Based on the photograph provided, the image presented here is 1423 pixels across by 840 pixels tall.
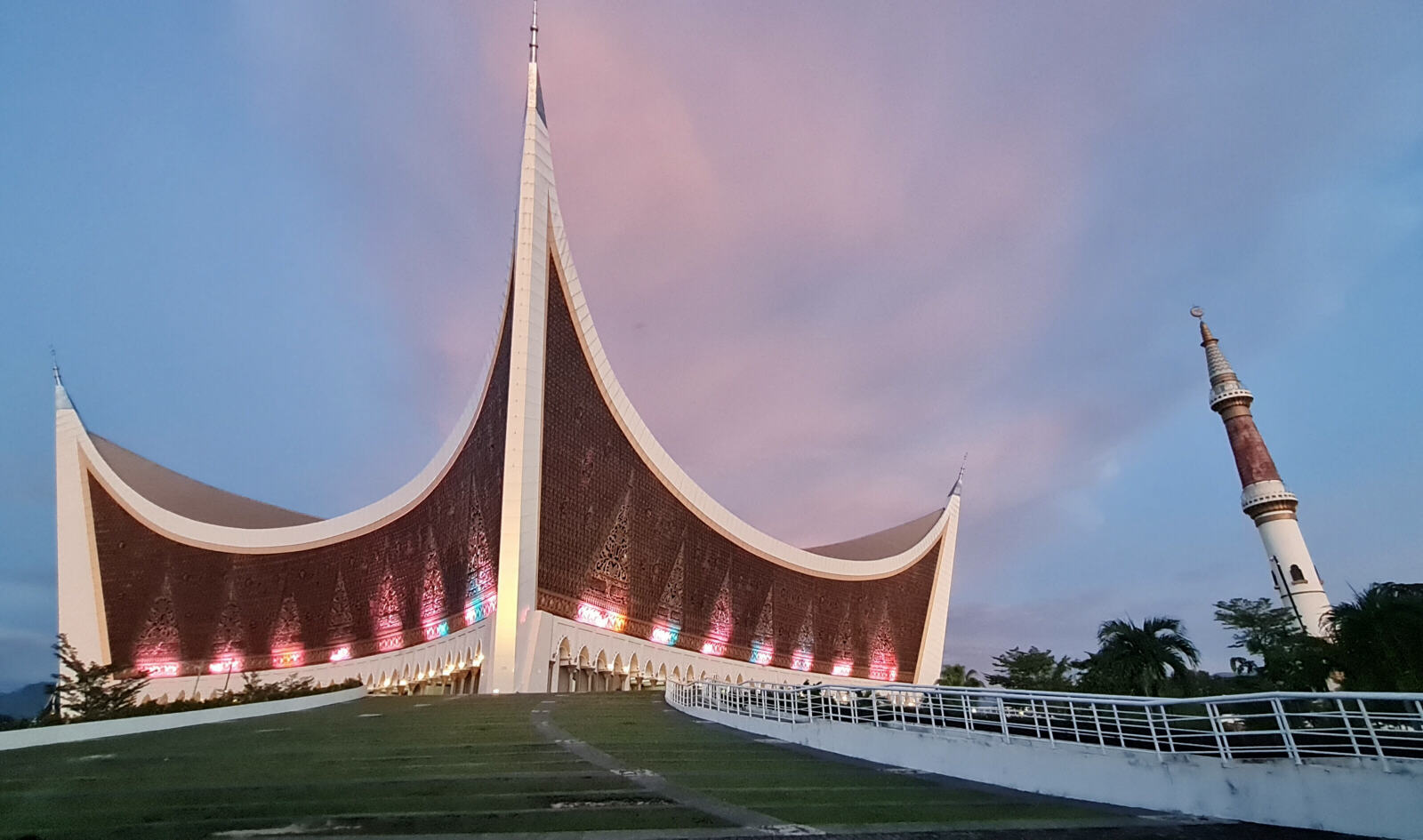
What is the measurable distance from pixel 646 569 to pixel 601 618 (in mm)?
2330

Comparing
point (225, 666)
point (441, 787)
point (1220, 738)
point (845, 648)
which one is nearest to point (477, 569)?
point (225, 666)

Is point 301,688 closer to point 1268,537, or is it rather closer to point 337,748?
point 337,748

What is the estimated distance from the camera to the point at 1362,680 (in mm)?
10906

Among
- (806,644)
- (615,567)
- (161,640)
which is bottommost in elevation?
(161,640)

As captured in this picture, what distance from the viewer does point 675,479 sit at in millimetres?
22156

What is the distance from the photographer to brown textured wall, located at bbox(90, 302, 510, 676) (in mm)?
21219

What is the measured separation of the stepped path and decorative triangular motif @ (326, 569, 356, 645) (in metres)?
15.7

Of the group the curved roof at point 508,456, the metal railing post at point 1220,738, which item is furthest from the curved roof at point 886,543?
the metal railing post at point 1220,738

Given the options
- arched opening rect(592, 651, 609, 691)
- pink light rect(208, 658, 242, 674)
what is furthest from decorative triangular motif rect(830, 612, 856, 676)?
pink light rect(208, 658, 242, 674)

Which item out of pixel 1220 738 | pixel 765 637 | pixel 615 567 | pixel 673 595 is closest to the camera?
pixel 1220 738

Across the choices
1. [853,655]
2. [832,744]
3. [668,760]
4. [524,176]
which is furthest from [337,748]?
[853,655]

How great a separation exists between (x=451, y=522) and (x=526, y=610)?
15.8 feet

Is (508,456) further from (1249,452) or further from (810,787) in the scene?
(1249,452)

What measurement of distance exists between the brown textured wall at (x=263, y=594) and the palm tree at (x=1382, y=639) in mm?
18560
